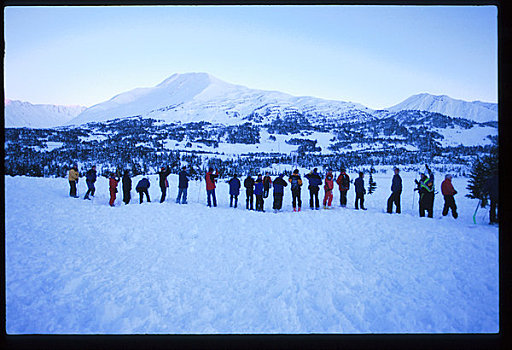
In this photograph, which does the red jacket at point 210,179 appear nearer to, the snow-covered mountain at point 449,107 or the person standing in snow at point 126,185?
the person standing in snow at point 126,185

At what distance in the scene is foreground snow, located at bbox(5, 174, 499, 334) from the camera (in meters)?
4.28

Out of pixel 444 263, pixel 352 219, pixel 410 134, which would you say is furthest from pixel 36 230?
pixel 410 134

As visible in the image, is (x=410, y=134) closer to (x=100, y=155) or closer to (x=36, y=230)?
(x=100, y=155)

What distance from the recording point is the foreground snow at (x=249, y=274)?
169 inches

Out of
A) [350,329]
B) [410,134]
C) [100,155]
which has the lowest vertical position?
[350,329]

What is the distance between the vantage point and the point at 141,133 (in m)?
66.7

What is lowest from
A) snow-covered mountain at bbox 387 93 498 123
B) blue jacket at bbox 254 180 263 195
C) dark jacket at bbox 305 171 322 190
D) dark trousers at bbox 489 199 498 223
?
dark trousers at bbox 489 199 498 223

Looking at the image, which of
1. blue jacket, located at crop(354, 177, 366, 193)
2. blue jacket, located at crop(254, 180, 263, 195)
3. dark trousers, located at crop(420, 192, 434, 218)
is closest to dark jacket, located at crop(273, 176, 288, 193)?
blue jacket, located at crop(254, 180, 263, 195)

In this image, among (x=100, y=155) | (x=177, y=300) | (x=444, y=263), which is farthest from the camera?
(x=100, y=155)

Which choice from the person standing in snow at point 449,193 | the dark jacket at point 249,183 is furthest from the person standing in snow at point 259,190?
the person standing in snow at point 449,193

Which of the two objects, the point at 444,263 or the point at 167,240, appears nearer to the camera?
the point at 444,263

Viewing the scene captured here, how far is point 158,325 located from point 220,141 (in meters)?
71.0

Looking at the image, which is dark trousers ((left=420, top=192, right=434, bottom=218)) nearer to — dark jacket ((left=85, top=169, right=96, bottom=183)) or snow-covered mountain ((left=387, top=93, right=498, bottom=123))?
dark jacket ((left=85, top=169, right=96, bottom=183))

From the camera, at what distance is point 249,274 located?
5395mm
